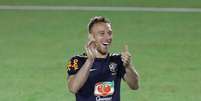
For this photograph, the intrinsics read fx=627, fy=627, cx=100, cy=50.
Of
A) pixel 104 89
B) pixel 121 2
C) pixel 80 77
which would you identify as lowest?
pixel 104 89

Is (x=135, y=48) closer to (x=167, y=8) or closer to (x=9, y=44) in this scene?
(x=9, y=44)

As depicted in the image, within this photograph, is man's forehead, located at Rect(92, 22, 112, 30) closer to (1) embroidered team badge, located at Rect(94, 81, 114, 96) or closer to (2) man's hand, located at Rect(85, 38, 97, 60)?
(2) man's hand, located at Rect(85, 38, 97, 60)

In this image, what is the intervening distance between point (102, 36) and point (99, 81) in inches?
13.7

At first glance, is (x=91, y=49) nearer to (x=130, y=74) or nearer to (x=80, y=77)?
(x=80, y=77)

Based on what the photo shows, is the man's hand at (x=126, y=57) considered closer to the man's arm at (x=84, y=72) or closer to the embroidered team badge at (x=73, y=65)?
the man's arm at (x=84, y=72)

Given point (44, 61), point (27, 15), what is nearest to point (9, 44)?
point (44, 61)

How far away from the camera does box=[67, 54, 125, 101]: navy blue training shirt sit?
181 inches

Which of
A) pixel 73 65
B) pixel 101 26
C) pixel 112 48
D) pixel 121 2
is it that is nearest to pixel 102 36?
pixel 101 26

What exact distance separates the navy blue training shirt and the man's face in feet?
0.40

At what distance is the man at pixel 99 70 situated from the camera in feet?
14.7

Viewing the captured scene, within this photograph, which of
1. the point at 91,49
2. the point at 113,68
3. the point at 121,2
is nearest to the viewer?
the point at 91,49

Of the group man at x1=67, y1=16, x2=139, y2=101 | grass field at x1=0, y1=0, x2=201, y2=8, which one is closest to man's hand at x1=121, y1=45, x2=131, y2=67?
man at x1=67, y1=16, x2=139, y2=101

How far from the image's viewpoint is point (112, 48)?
10469 mm

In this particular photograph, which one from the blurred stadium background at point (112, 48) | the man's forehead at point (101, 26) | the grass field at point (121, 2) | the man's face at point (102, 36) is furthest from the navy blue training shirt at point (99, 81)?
the grass field at point (121, 2)
